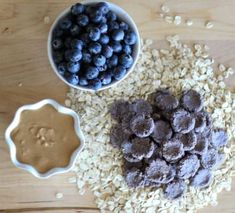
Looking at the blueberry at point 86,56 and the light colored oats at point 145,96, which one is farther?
the light colored oats at point 145,96

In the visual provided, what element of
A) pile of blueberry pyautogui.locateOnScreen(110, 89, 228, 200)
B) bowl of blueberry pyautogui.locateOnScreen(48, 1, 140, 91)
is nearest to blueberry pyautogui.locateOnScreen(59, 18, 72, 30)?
bowl of blueberry pyautogui.locateOnScreen(48, 1, 140, 91)

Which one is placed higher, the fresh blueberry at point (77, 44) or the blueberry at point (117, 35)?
the blueberry at point (117, 35)

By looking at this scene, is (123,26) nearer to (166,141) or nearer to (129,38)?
(129,38)

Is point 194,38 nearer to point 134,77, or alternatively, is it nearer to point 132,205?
point 134,77

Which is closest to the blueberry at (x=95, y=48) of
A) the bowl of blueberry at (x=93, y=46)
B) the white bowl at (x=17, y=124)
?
the bowl of blueberry at (x=93, y=46)

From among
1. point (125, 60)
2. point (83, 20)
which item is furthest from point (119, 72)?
point (83, 20)

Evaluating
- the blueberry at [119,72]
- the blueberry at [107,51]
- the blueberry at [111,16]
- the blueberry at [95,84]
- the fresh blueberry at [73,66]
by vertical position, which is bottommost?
the blueberry at [95,84]

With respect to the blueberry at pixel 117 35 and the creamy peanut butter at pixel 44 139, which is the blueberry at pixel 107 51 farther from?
the creamy peanut butter at pixel 44 139

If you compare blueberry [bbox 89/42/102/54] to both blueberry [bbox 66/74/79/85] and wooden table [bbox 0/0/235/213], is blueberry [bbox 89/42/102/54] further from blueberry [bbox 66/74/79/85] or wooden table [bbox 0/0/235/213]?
wooden table [bbox 0/0/235/213]
